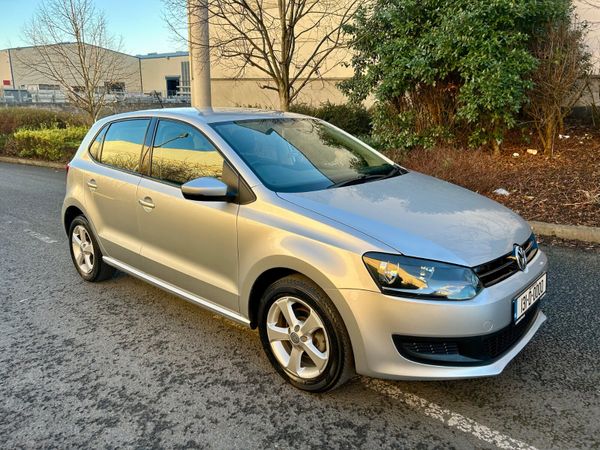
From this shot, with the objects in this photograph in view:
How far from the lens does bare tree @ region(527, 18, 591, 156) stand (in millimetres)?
8047

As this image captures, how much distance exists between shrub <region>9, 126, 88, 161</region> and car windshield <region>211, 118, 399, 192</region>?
11.3 meters

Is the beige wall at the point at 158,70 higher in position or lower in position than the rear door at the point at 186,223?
higher

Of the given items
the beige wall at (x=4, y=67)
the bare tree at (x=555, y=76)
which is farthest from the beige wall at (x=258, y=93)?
the beige wall at (x=4, y=67)

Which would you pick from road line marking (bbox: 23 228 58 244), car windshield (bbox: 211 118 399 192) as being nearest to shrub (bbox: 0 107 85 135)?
road line marking (bbox: 23 228 58 244)

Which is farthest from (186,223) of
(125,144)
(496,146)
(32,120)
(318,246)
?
(32,120)

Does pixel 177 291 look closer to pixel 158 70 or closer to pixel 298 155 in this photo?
pixel 298 155

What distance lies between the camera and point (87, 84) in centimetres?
1402

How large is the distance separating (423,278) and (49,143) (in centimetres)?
1381

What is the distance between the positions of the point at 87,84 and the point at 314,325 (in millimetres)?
13620

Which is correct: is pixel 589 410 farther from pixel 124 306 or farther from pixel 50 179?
pixel 50 179

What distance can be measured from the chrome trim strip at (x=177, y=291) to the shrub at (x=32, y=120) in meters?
14.2

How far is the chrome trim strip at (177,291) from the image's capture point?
3.15 meters

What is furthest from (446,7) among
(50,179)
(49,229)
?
(50,179)

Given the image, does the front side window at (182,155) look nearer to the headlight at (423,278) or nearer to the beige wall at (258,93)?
the headlight at (423,278)
